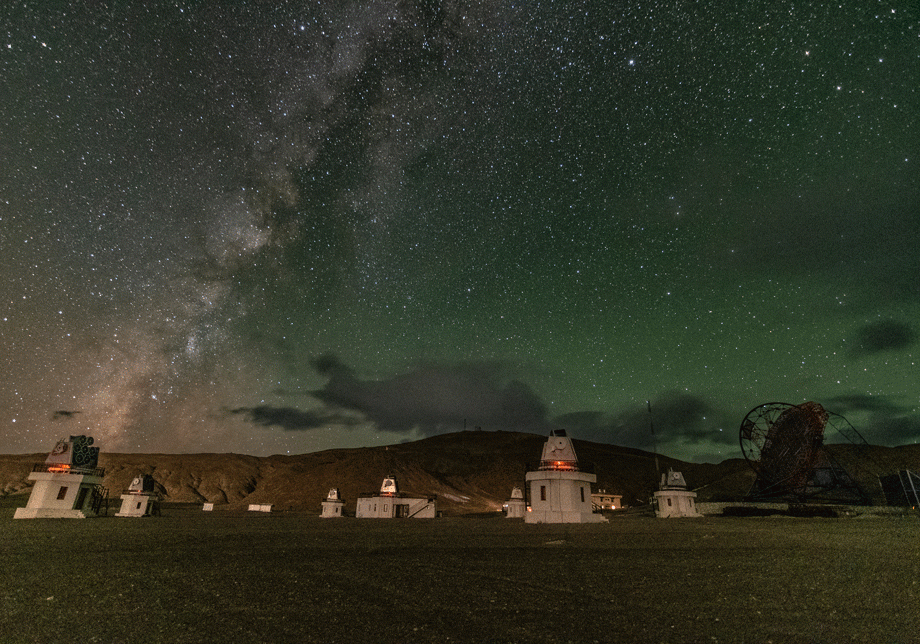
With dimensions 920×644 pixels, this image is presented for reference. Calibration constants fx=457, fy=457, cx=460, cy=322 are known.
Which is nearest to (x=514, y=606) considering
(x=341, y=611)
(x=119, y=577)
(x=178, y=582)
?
(x=341, y=611)

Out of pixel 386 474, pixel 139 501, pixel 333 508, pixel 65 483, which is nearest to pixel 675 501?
pixel 333 508

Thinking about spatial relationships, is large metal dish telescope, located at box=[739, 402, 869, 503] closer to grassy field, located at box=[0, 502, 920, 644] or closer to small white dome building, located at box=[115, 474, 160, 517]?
grassy field, located at box=[0, 502, 920, 644]

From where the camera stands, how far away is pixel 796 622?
6758mm

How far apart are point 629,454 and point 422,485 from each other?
3017 inches

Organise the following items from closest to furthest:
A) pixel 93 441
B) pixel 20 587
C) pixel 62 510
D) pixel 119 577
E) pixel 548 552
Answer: pixel 20 587, pixel 119 577, pixel 548 552, pixel 62 510, pixel 93 441

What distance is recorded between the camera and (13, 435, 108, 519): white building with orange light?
3472 centimetres

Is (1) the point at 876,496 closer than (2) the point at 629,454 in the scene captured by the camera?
Yes

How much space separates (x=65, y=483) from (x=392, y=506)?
100 feet

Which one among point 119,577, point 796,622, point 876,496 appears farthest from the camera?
point 876,496

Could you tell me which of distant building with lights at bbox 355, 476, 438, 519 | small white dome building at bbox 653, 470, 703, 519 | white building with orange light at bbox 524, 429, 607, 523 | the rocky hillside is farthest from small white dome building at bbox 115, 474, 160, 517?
small white dome building at bbox 653, 470, 703, 519

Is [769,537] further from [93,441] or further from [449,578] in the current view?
[93,441]

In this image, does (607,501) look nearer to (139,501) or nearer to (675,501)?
(675,501)

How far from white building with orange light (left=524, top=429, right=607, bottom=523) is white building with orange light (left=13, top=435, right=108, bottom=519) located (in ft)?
117

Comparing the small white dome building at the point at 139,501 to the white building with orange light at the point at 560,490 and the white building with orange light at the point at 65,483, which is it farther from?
the white building with orange light at the point at 560,490
